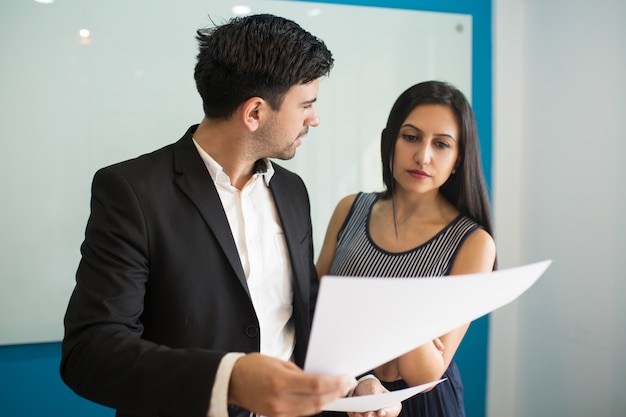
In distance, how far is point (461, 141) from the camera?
1637 millimetres

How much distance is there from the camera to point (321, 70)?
4.41ft

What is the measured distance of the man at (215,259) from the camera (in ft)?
2.76

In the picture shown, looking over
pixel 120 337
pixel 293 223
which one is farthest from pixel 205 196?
pixel 120 337

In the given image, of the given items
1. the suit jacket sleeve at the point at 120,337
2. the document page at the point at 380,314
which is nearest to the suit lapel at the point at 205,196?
the suit jacket sleeve at the point at 120,337

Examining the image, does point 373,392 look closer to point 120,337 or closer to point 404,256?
point 404,256

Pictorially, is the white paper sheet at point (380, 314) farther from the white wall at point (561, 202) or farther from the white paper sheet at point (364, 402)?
the white wall at point (561, 202)

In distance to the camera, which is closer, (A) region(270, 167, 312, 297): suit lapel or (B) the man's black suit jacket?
(B) the man's black suit jacket

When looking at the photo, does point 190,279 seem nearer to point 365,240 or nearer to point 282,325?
point 282,325

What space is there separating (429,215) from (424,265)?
19cm

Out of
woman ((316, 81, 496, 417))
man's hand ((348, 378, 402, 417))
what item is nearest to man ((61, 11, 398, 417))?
man's hand ((348, 378, 402, 417))

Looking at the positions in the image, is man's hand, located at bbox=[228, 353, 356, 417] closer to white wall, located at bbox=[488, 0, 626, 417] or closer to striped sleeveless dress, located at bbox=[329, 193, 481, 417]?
striped sleeveless dress, located at bbox=[329, 193, 481, 417]

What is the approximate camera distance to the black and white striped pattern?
5.10ft

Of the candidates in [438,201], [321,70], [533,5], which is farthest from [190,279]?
[533,5]

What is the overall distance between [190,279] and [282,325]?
0.95 feet
